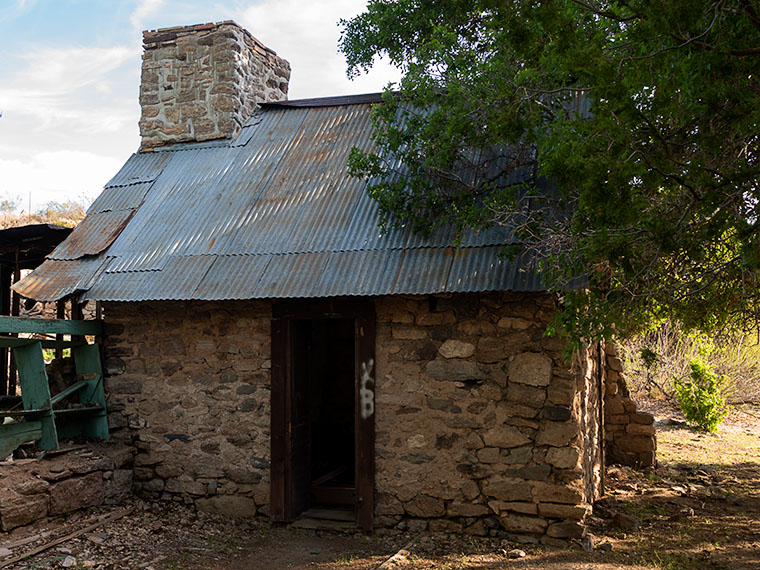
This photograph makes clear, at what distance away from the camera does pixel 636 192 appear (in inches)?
147

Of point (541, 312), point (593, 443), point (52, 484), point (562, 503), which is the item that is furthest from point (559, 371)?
point (52, 484)

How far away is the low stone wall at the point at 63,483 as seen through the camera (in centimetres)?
549

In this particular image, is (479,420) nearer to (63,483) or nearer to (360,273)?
(360,273)

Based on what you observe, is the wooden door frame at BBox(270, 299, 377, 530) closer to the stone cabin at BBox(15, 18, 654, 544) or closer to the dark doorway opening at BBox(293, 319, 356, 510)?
the stone cabin at BBox(15, 18, 654, 544)

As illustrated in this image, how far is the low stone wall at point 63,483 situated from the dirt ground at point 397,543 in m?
0.13

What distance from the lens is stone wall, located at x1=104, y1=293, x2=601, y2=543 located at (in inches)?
218

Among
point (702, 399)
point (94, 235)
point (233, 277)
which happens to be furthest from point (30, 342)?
point (702, 399)

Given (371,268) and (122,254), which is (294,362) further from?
(122,254)

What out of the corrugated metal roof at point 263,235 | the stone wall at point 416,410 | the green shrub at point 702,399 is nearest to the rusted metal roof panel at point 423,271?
the corrugated metal roof at point 263,235

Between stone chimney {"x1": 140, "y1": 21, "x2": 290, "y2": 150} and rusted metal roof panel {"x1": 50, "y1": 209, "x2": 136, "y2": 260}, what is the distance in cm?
167

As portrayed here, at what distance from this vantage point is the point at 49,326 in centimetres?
630

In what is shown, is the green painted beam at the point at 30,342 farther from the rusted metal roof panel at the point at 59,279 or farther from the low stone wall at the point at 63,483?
the low stone wall at the point at 63,483

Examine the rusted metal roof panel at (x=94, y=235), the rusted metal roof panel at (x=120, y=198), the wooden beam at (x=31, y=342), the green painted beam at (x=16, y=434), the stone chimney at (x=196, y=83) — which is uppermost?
the stone chimney at (x=196, y=83)

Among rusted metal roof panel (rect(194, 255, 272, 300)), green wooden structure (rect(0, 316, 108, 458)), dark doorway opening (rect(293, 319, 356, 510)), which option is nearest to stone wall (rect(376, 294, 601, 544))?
dark doorway opening (rect(293, 319, 356, 510))
